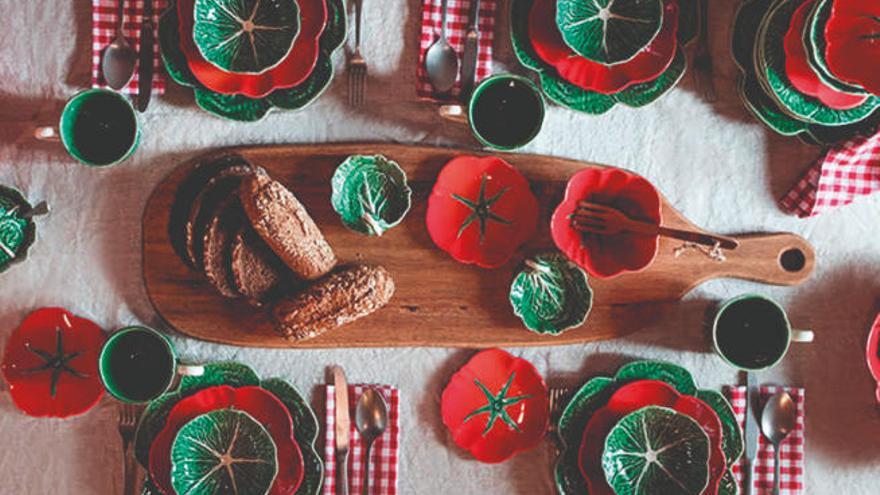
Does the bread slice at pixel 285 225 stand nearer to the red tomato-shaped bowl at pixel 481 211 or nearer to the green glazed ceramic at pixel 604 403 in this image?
the red tomato-shaped bowl at pixel 481 211

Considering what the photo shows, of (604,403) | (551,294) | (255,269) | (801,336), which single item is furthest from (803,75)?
(255,269)

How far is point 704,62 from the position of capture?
1800 mm

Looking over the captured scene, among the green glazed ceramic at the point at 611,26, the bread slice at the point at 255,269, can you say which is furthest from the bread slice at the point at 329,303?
the green glazed ceramic at the point at 611,26

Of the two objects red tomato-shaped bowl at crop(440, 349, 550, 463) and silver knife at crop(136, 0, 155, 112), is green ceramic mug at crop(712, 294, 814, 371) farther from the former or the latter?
silver knife at crop(136, 0, 155, 112)

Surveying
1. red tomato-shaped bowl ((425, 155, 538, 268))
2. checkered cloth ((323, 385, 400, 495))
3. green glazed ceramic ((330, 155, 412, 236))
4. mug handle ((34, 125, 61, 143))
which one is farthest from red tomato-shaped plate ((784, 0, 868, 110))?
mug handle ((34, 125, 61, 143))

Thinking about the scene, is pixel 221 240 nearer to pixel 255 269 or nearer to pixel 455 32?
pixel 255 269

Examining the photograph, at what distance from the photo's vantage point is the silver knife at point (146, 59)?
173cm

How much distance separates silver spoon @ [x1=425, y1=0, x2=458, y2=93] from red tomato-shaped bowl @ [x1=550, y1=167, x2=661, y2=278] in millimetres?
337

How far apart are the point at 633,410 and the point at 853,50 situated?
85 centimetres

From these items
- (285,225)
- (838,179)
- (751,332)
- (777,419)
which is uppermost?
(838,179)

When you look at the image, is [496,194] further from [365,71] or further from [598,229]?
[365,71]

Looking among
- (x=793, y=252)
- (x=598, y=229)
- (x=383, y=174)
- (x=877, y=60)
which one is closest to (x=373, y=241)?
(x=383, y=174)

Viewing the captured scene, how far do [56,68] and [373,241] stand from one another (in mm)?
766

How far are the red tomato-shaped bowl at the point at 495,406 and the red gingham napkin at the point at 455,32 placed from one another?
59 centimetres
